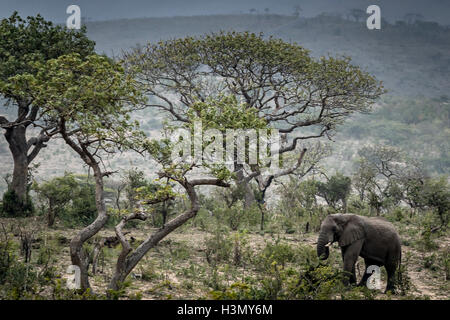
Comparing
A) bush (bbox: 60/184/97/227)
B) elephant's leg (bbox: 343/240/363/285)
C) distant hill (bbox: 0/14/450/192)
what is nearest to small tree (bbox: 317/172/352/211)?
bush (bbox: 60/184/97/227)

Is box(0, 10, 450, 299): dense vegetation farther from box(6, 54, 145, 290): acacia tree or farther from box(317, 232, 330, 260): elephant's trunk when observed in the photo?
box(317, 232, 330, 260): elephant's trunk

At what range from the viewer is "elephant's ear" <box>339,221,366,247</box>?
9820 millimetres

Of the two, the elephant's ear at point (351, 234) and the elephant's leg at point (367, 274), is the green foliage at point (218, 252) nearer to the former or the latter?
the elephant's ear at point (351, 234)

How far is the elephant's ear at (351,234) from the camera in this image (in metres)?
9.82

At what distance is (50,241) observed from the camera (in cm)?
1205

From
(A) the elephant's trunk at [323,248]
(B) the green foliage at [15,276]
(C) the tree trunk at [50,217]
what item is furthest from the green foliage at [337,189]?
(B) the green foliage at [15,276]

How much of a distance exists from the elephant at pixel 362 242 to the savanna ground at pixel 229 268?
0.40m

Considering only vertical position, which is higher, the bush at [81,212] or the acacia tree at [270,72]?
the acacia tree at [270,72]

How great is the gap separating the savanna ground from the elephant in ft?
1.32

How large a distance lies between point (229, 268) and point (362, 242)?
3.30 meters

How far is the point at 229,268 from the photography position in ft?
35.5

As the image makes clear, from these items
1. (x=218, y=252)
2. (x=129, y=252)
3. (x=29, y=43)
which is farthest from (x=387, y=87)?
(x=129, y=252)

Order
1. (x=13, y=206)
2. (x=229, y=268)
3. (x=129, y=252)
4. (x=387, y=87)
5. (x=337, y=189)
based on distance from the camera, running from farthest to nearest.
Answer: (x=387, y=87), (x=337, y=189), (x=13, y=206), (x=229, y=268), (x=129, y=252)

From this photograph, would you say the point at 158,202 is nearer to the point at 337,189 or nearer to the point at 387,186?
the point at 337,189
